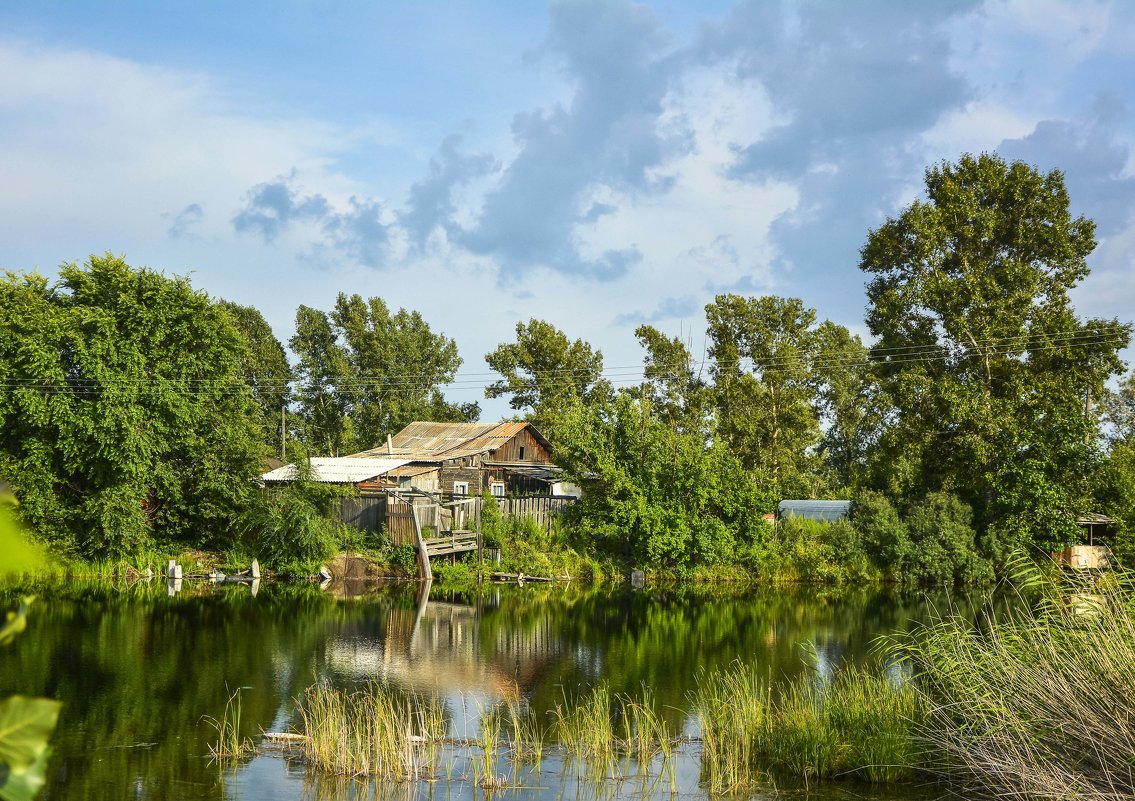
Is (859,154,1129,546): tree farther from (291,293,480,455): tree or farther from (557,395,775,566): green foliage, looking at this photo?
(291,293,480,455): tree

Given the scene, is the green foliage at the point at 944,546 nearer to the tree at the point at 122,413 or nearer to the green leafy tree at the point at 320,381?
the tree at the point at 122,413

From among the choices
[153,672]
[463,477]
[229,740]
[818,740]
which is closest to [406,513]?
[463,477]

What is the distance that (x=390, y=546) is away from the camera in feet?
121

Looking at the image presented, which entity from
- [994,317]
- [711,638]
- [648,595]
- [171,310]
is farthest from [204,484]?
[994,317]

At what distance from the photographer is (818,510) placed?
149 feet

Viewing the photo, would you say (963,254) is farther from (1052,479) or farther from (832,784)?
(832,784)

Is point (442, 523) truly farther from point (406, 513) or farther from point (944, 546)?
point (944, 546)

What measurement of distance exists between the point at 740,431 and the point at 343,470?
2014cm

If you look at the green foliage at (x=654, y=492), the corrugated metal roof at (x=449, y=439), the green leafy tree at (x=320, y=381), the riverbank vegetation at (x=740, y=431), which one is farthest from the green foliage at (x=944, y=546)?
the green leafy tree at (x=320, y=381)

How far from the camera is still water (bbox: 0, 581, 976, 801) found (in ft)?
42.3

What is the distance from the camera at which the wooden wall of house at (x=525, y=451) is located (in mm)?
49031

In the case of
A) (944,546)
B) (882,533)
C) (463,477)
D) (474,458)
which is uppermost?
(474,458)

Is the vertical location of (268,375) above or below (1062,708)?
above

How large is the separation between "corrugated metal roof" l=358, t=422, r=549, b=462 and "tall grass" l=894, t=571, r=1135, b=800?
117 feet
